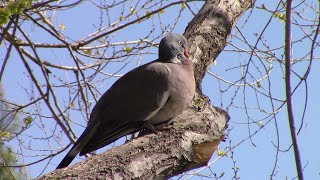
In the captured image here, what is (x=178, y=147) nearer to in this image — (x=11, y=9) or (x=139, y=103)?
(x=139, y=103)

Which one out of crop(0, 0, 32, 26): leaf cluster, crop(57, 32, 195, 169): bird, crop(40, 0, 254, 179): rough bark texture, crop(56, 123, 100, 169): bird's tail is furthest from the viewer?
crop(57, 32, 195, 169): bird

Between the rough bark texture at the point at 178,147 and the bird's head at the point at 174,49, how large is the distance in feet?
0.46

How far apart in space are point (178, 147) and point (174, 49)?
1309mm

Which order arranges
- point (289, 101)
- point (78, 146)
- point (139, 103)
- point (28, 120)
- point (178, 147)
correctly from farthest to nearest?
point (28, 120)
point (139, 103)
point (78, 146)
point (178, 147)
point (289, 101)

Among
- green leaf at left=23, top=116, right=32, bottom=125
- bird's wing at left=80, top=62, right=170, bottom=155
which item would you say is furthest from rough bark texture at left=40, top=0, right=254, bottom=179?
green leaf at left=23, top=116, right=32, bottom=125

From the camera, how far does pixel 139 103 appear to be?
4.46 metres

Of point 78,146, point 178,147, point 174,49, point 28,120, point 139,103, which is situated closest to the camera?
point 178,147

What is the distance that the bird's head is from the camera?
15.8ft

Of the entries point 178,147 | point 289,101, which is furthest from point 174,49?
point 289,101

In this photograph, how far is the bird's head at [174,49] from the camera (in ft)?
15.8

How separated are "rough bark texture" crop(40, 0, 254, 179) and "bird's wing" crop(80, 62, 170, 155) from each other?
0.27m

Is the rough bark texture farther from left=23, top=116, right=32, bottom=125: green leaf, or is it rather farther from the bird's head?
left=23, top=116, right=32, bottom=125: green leaf

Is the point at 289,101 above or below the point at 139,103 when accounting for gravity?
below

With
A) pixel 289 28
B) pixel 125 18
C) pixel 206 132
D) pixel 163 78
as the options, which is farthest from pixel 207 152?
pixel 125 18
